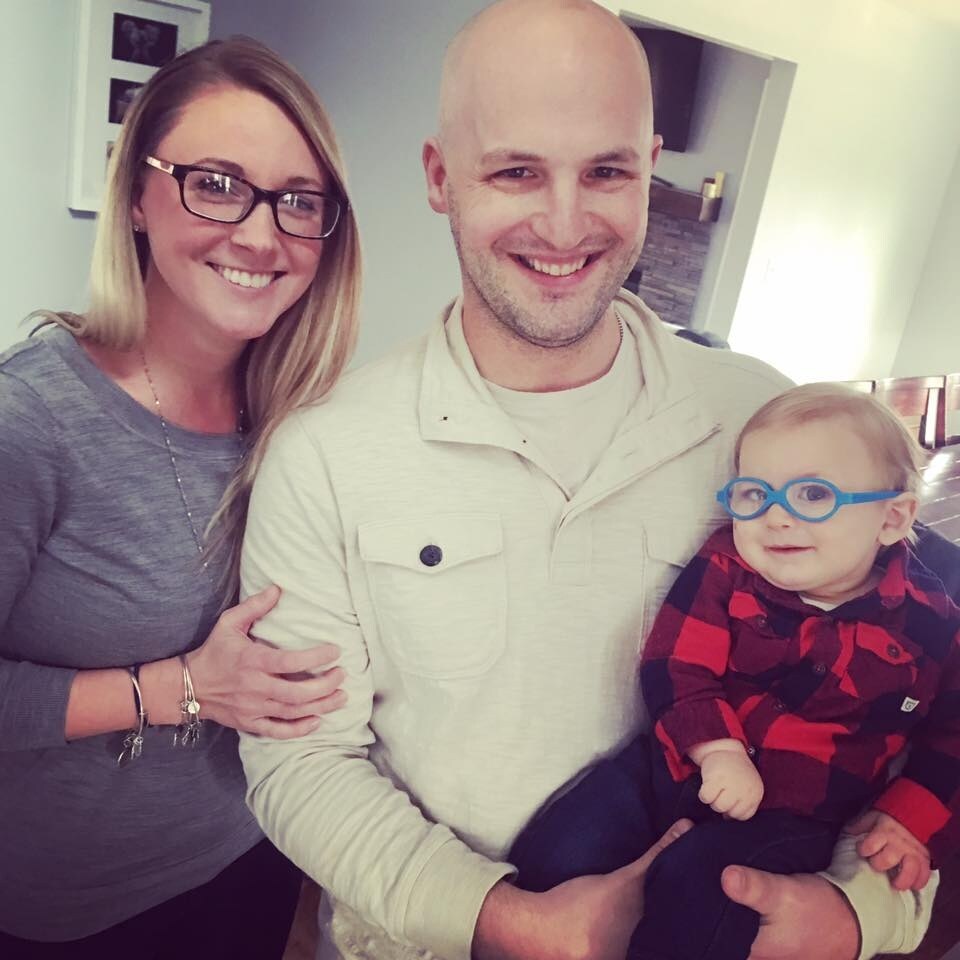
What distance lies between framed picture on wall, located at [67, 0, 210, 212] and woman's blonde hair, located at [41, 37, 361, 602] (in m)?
1.44

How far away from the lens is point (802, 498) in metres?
1.04

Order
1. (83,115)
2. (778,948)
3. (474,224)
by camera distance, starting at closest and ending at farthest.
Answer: (778,948) < (474,224) < (83,115)

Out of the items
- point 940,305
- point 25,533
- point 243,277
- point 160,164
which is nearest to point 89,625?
point 25,533

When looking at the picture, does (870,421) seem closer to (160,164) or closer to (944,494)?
(160,164)

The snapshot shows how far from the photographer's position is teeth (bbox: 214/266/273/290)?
3.79ft

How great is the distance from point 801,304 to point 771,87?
1507mm

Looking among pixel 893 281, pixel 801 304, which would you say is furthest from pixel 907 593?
pixel 893 281

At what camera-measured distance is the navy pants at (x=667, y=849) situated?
0.93 meters

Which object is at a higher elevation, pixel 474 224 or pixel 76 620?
pixel 474 224

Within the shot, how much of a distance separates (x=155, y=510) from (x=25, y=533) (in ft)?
0.51

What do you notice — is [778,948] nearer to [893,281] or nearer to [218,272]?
[218,272]

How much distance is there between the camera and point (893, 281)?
22.1ft

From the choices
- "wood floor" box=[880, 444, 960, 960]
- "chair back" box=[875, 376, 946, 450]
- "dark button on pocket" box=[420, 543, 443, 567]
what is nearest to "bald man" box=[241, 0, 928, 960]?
"dark button on pocket" box=[420, 543, 443, 567]

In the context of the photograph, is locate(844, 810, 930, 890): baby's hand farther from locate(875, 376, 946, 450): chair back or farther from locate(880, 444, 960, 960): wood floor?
locate(875, 376, 946, 450): chair back
